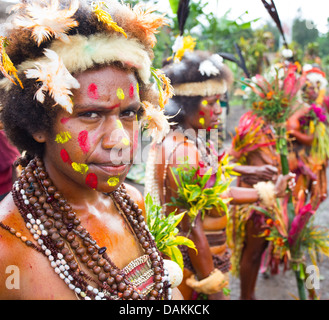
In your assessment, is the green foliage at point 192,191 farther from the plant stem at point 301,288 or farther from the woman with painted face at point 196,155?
the plant stem at point 301,288

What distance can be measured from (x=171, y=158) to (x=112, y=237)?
1.29 m

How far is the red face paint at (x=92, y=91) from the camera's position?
1331 millimetres

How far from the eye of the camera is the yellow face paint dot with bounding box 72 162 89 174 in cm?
138

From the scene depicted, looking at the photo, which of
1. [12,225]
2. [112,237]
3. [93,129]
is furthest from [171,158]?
[12,225]

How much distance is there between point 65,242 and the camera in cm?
140

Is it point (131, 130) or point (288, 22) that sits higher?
point (288, 22)

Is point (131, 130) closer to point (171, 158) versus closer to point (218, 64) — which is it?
point (171, 158)

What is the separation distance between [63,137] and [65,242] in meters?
0.42

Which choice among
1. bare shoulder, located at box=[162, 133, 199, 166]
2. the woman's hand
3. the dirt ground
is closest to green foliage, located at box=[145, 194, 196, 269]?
bare shoulder, located at box=[162, 133, 199, 166]

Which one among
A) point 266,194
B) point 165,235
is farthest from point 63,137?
point 266,194

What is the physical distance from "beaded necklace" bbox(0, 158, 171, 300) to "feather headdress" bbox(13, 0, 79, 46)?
54 cm

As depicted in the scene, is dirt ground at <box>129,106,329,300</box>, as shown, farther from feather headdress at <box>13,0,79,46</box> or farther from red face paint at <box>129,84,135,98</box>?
feather headdress at <box>13,0,79,46</box>

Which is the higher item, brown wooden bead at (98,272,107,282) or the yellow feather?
the yellow feather

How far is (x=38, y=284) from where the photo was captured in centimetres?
124
